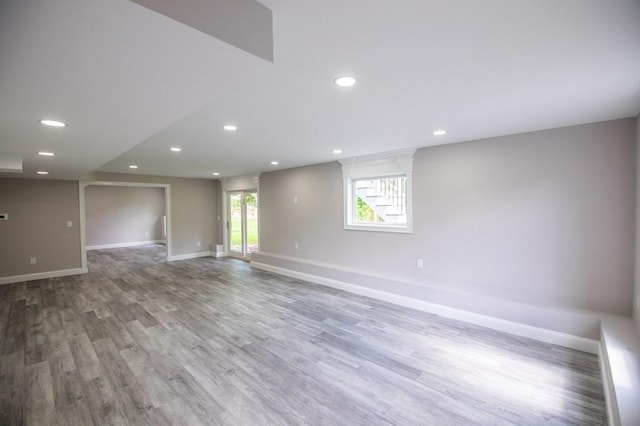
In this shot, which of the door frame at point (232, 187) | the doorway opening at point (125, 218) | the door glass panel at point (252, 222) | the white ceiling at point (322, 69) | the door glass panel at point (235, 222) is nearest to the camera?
the white ceiling at point (322, 69)

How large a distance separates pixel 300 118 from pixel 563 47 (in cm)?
194

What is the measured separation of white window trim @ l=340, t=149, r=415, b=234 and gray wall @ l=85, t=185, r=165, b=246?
8.89m

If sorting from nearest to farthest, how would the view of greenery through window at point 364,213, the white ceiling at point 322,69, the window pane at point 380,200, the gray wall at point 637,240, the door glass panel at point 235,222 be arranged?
1. the white ceiling at point 322,69
2. the gray wall at point 637,240
3. the window pane at point 380,200
4. the view of greenery through window at point 364,213
5. the door glass panel at point 235,222

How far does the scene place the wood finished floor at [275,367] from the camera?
6.85 feet

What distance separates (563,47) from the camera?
5.08 feet

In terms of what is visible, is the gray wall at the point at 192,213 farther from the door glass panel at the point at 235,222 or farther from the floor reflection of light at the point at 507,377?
the floor reflection of light at the point at 507,377

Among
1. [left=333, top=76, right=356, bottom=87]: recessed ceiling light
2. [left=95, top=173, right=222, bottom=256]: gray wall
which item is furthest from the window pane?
[left=95, top=173, right=222, bottom=256]: gray wall

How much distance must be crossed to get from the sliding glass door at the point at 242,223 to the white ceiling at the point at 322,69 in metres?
4.79

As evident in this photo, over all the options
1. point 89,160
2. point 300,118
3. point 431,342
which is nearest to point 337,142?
point 300,118

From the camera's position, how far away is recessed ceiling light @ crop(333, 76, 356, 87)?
1898mm

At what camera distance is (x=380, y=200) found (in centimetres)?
504

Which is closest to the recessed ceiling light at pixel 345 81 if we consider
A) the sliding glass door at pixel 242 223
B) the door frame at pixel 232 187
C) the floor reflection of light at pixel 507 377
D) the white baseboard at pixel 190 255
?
the floor reflection of light at pixel 507 377

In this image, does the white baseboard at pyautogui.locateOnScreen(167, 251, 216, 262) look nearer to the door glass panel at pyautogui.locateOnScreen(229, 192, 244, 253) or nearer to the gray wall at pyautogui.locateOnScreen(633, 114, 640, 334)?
the door glass panel at pyautogui.locateOnScreen(229, 192, 244, 253)

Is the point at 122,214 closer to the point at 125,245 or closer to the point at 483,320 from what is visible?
the point at 125,245
